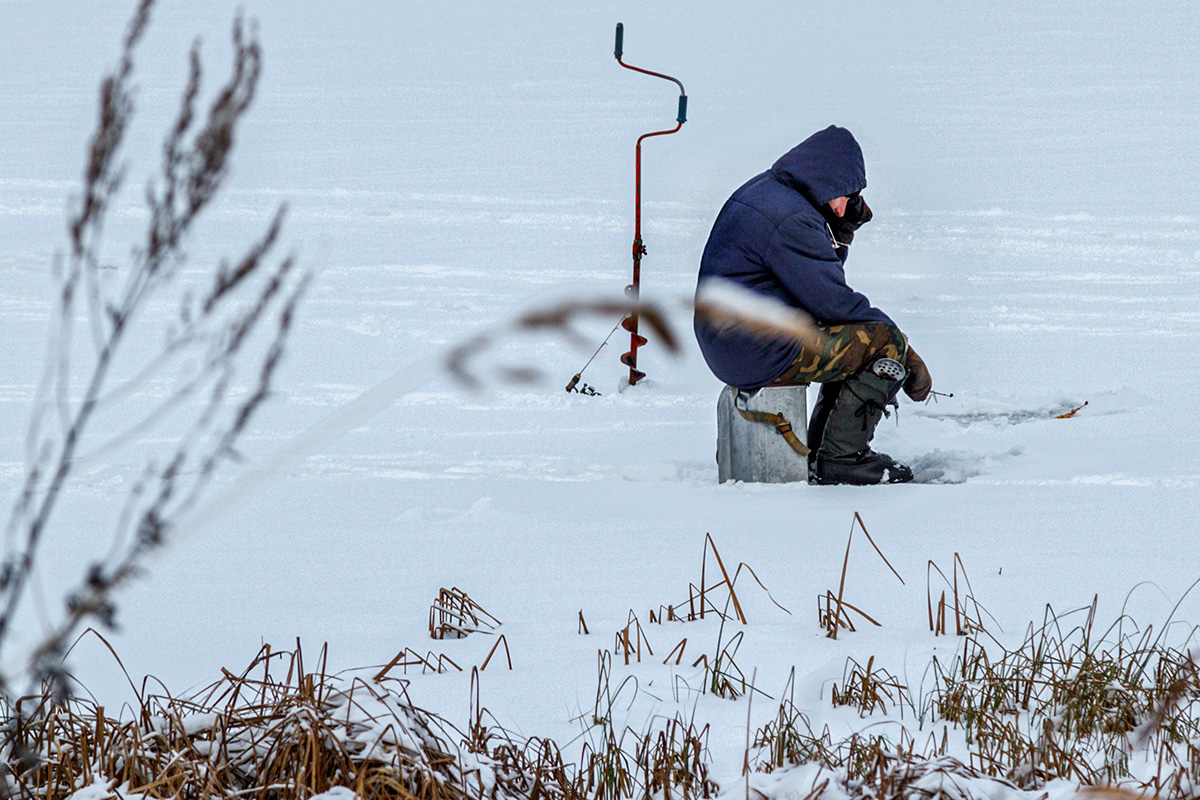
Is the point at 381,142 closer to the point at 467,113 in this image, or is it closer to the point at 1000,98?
the point at 467,113

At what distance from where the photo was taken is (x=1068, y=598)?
3277 mm

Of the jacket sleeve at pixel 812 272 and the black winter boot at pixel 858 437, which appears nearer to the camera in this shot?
the jacket sleeve at pixel 812 272

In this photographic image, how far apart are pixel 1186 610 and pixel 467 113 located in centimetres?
1359

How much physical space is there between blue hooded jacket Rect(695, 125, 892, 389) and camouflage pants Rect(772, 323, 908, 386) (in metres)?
0.04

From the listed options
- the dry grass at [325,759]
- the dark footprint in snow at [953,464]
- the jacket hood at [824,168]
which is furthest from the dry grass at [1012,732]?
the jacket hood at [824,168]

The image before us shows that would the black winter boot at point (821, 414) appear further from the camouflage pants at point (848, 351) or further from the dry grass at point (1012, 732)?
the dry grass at point (1012, 732)

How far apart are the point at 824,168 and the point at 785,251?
0.36 metres

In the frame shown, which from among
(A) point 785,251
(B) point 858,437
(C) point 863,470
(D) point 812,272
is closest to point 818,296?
(D) point 812,272

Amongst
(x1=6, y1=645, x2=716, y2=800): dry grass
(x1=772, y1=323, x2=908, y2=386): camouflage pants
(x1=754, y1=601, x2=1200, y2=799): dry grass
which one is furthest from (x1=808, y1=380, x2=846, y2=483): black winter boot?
(x1=6, y1=645, x2=716, y2=800): dry grass

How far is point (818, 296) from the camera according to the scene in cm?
445

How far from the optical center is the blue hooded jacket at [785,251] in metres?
4.38

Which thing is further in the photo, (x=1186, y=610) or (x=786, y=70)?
(x=786, y=70)

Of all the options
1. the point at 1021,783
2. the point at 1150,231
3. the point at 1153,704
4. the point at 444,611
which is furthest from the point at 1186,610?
the point at 1150,231

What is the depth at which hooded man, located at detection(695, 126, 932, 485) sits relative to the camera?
173 inches
